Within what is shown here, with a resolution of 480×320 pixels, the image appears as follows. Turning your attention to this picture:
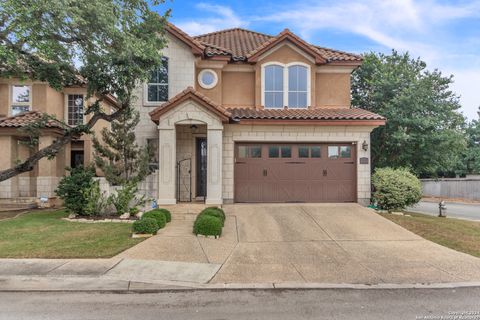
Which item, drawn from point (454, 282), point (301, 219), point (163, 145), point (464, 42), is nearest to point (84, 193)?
point (163, 145)

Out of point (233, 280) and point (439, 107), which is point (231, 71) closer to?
point (233, 280)

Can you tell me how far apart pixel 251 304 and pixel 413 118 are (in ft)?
60.0

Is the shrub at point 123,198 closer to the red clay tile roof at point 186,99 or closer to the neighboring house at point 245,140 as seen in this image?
the neighboring house at point 245,140

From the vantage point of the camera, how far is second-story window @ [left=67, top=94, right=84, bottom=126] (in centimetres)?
1730

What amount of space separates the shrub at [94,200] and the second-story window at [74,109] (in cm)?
676

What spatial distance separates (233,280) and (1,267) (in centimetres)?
484

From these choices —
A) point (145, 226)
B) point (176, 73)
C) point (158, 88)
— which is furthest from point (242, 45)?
point (145, 226)

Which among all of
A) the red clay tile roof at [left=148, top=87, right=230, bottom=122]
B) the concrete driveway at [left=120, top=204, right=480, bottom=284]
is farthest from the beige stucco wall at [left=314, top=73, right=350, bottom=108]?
the concrete driveway at [left=120, top=204, right=480, bottom=284]

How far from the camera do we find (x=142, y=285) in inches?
232

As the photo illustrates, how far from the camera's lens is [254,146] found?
45.2 feet

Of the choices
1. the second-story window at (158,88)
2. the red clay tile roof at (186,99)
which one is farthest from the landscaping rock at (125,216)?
the second-story window at (158,88)

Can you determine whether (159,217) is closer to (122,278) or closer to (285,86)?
(122,278)

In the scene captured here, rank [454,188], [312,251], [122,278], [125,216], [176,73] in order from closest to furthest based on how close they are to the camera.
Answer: [122,278] → [312,251] → [125,216] → [176,73] → [454,188]

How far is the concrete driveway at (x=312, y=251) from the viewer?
658 centimetres
